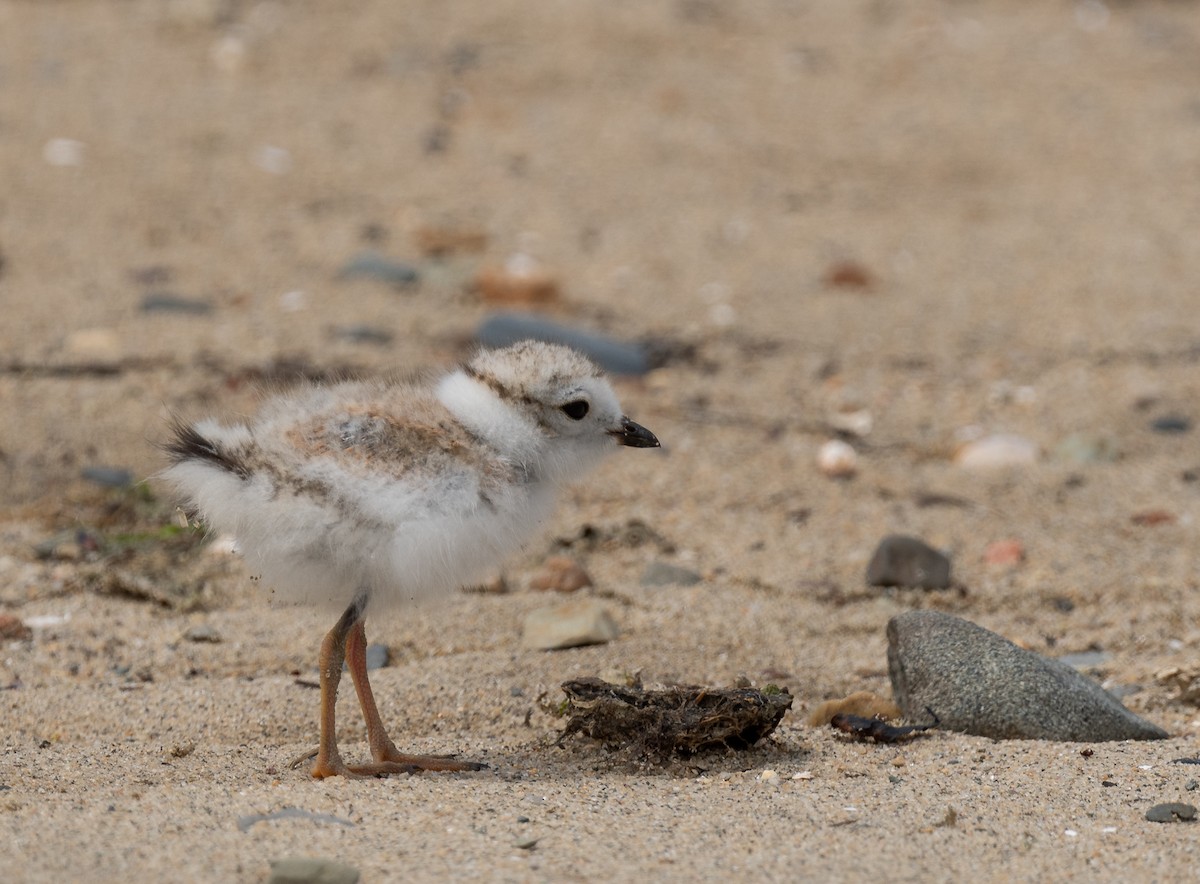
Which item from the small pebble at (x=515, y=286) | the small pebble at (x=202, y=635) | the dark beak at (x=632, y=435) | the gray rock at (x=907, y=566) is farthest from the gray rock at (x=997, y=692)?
the small pebble at (x=515, y=286)

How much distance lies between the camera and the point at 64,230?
24.3ft

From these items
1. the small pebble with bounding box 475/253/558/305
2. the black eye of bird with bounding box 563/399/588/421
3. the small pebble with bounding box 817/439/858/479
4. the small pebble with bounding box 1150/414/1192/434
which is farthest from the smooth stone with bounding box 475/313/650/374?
the black eye of bird with bounding box 563/399/588/421

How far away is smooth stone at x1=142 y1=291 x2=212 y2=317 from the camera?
21.9 ft

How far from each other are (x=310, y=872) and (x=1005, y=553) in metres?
3.09

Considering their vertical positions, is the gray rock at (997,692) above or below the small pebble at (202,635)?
below

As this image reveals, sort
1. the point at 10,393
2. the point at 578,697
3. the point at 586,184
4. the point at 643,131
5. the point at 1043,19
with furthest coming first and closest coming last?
the point at 1043,19 → the point at 643,131 → the point at 586,184 → the point at 10,393 → the point at 578,697

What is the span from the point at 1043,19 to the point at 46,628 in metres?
8.82

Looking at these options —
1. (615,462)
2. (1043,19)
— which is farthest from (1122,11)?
(615,462)

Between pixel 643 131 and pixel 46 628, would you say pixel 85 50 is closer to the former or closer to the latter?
pixel 643 131

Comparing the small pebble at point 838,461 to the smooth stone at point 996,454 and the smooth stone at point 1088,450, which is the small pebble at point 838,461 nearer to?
the smooth stone at point 996,454

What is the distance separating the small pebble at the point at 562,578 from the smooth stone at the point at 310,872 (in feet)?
7.02

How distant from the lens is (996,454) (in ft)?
19.1

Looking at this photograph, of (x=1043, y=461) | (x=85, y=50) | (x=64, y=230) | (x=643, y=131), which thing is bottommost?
(x=1043, y=461)

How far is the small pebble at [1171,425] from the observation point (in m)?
6.08
